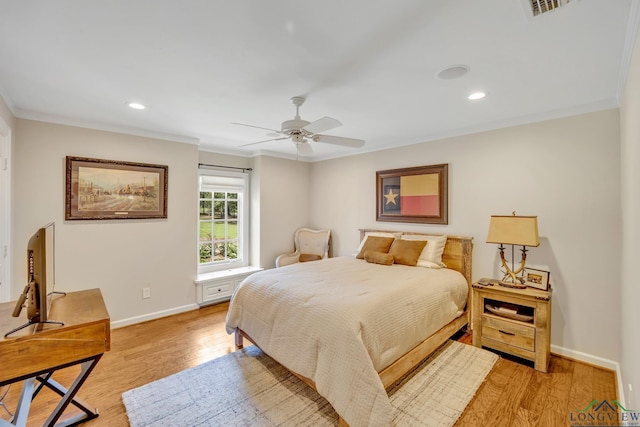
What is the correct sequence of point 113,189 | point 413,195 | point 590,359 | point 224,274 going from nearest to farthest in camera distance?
point 590,359 < point 113,189 < point 413,195 < point 224,274

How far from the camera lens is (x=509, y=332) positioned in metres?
2.66

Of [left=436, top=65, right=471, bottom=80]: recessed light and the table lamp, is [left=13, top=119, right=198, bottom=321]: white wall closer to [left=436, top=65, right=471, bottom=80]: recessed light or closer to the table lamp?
[left=436, top=65, right=471, bottom=80]: recessed light

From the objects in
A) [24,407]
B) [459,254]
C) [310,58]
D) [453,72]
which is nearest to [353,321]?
[310,58]

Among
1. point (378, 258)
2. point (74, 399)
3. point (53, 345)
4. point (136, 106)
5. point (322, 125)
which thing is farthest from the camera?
point (378, 258)

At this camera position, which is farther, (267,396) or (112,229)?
(112,229)

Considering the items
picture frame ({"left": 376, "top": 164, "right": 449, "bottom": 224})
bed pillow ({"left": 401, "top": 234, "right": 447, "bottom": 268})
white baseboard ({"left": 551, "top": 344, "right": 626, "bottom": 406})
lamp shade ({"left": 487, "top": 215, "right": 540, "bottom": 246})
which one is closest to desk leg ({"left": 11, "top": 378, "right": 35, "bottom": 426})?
bed pillow ({"left": 401, "top": 234, "right": 447, "bottom": 268})

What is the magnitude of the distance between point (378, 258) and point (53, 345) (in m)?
2.94

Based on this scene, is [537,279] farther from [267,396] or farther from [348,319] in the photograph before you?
[267,396]

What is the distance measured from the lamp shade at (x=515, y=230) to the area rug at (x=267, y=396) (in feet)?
3.65

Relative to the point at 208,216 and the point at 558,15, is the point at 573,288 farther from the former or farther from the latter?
the point at 208,216

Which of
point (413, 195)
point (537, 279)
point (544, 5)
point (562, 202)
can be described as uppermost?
point (544, 5)

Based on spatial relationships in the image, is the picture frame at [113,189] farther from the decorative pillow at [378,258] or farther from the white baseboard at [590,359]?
the white baseboard at [590,359]

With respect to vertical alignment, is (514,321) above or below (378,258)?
below

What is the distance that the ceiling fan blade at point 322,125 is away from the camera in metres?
2.17
